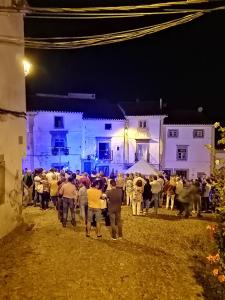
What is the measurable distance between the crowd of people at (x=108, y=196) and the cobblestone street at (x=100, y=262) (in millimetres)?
639

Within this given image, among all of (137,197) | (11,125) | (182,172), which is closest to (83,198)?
(137,197)

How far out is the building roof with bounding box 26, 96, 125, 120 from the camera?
37.4 metres

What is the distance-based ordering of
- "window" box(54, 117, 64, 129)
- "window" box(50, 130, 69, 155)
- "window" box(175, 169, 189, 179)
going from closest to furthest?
"window" box(54, 117, 64, 129) → "window" box(50, 130, 69, 155) → "window" box(175, 169, 189, 179)

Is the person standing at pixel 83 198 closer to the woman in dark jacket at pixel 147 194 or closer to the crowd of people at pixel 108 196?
the crowd of people at pixel 108 196

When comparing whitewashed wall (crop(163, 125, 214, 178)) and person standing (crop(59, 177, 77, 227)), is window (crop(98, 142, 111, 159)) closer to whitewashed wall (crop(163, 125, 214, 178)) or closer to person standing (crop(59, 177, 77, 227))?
whitewashed wall (crop(163, 125, 214, 178))

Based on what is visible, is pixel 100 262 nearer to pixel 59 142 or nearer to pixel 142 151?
pixel 59 142

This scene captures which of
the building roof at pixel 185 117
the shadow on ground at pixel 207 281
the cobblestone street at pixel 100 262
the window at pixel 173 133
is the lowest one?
the shadow on ground at pixel 207 281

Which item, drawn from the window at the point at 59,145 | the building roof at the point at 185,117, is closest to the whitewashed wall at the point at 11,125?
the window at the point at 59,145

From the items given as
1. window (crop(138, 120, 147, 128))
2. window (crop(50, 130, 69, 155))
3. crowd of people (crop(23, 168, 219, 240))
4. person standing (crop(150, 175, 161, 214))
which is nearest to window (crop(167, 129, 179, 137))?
window (crop(138, 120, 147, 128))

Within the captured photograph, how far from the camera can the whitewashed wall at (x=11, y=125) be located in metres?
11.2

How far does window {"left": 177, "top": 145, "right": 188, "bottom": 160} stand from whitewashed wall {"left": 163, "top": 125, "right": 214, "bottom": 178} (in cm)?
32

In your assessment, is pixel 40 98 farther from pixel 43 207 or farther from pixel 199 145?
pixel 43 207

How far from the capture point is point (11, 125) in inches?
460

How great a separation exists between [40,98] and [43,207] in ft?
80.3
